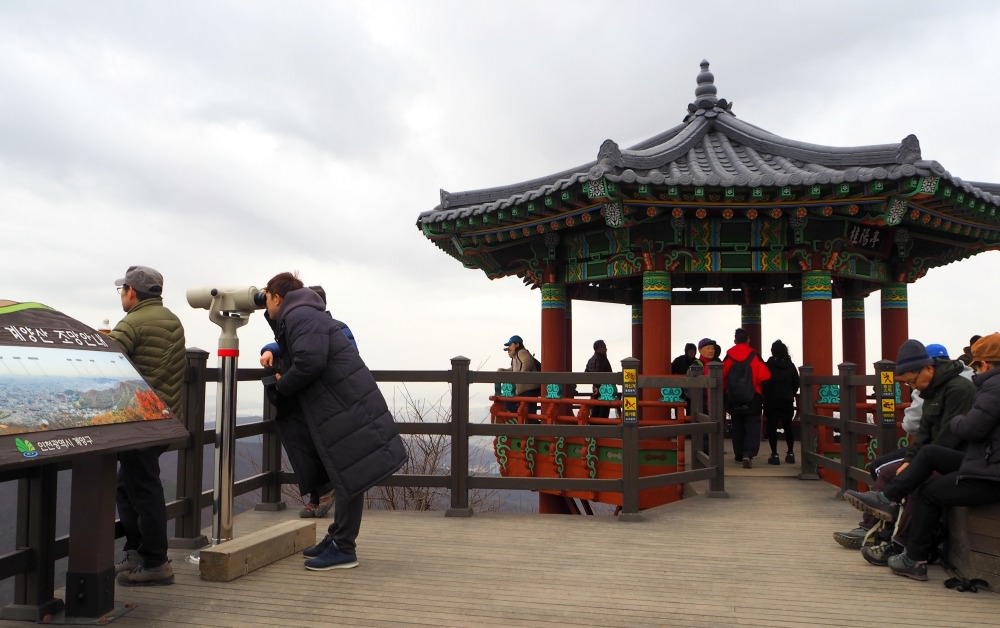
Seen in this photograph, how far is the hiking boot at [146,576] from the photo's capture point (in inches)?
153

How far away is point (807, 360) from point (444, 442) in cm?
676

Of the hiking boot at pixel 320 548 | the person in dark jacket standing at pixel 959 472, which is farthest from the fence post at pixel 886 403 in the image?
the hiking boot at pixel 320 548

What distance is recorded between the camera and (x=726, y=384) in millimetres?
8406

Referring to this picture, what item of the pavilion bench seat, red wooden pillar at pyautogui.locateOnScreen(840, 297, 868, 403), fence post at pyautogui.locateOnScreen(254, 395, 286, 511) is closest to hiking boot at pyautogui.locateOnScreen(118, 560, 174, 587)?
fence post at pyautogui.locateOnScreen(254, 395, 286, 511)

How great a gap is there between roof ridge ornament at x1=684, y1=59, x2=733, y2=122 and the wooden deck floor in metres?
7.35

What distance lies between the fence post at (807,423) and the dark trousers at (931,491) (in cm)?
364

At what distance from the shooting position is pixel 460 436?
6062mm

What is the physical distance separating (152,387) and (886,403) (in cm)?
583

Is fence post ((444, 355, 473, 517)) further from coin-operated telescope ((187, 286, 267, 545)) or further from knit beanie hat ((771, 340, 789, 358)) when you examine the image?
knit beanie hat ((771, 340, 789, 358))

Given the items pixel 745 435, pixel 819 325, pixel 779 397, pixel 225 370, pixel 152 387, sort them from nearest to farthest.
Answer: pixel 152 387, pixel 225 370, pixel 819 325, pixel 745 435, pixel 779 397

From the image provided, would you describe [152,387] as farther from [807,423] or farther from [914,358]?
[807,423]

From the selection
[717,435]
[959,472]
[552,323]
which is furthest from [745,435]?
[959,472]

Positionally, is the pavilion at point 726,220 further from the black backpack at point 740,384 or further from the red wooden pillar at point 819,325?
the black backpack at point 740,384

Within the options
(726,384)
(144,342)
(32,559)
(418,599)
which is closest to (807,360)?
(726,384)
